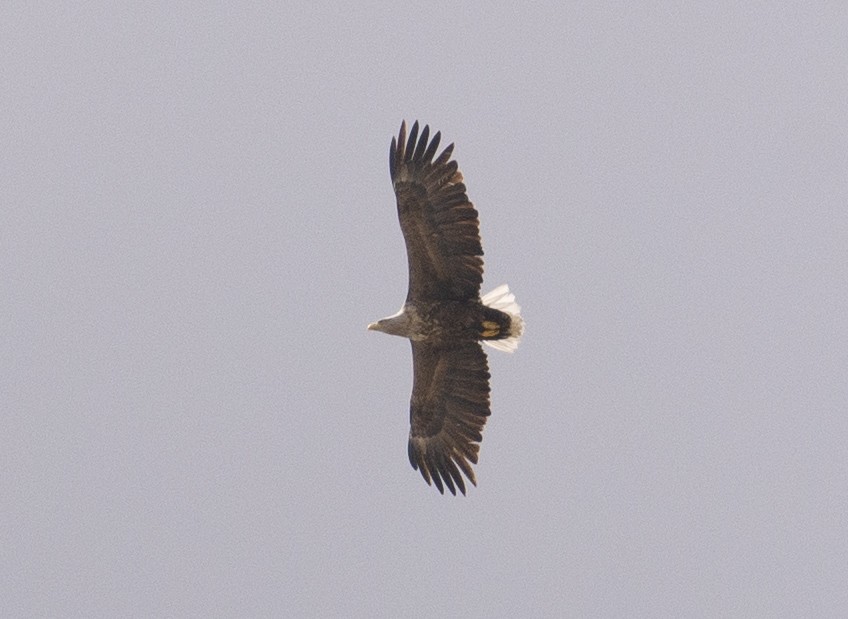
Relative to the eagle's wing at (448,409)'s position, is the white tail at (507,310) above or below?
above

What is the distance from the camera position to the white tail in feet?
52.4

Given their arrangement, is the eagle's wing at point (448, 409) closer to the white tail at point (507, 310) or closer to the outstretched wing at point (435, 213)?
the white tail at point (507, 310)

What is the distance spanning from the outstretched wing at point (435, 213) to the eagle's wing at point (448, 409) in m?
0.81

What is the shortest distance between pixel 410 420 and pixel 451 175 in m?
2.48

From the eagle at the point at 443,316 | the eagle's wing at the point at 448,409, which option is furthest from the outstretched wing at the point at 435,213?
the eagle's wing at the point at 448,409

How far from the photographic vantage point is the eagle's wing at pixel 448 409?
16156mm

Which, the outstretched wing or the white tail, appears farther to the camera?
the white tail

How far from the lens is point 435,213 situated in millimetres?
15445

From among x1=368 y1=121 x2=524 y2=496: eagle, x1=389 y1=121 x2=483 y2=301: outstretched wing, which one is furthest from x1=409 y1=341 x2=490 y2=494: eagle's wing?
x1=389 y1=121 x2=483 y2=301: outstretched wing

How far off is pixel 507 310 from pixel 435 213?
118cm

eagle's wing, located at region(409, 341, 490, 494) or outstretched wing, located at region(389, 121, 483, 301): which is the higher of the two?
outstretched wing, located at region(389, 121, 483, 301)

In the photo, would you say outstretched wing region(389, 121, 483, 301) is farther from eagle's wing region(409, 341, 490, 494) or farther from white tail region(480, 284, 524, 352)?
eagle's wing region(409, 341, 490, 494)

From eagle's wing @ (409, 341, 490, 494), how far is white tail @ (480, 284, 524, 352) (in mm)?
207

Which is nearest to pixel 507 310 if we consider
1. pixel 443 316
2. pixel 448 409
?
pixel 443 316
